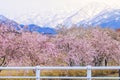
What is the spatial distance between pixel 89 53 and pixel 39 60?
12164 mm

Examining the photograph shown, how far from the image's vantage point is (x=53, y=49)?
33844 millimetres

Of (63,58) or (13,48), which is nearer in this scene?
(13,48)

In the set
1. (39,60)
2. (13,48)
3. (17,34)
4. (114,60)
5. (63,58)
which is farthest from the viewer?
(114,60)

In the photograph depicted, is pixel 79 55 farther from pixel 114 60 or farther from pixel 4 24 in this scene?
pixel 4 24

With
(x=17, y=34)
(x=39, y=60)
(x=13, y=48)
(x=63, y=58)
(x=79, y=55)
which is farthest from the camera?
(x=79, y=55)

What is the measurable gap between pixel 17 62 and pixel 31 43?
2870 millimetres

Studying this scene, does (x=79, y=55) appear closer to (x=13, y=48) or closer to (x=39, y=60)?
(x=39, y=60)

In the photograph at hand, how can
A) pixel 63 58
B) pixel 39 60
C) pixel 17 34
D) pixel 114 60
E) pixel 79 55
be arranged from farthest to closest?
pixel 114 60 → pixel 79 55 → pixel 63 58 → pixel 39 60 → pixel 17 34

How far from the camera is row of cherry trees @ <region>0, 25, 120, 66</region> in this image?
27.0 m

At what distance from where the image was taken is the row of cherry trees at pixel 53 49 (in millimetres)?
26953

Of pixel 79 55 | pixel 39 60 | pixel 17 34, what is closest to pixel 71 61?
pixel 79 55

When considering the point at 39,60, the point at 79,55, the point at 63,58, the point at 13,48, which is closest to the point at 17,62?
the point at 13,48

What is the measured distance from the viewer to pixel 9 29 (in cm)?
2808

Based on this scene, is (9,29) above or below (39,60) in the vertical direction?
above
